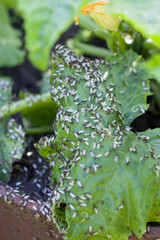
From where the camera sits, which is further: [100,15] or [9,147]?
[9,147]

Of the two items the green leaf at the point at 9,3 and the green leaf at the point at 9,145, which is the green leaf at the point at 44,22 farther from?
the green leaf at the point at 9,3

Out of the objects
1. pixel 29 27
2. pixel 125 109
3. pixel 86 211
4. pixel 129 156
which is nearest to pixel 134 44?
pixel 125 109

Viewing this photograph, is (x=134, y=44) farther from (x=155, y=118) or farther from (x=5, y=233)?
(x=5, y=233)

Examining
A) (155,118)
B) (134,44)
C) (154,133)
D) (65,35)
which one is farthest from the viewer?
(65,35)

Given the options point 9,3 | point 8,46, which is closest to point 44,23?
point 8,46

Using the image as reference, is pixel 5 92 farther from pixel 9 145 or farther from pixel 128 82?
pixel 128 82
